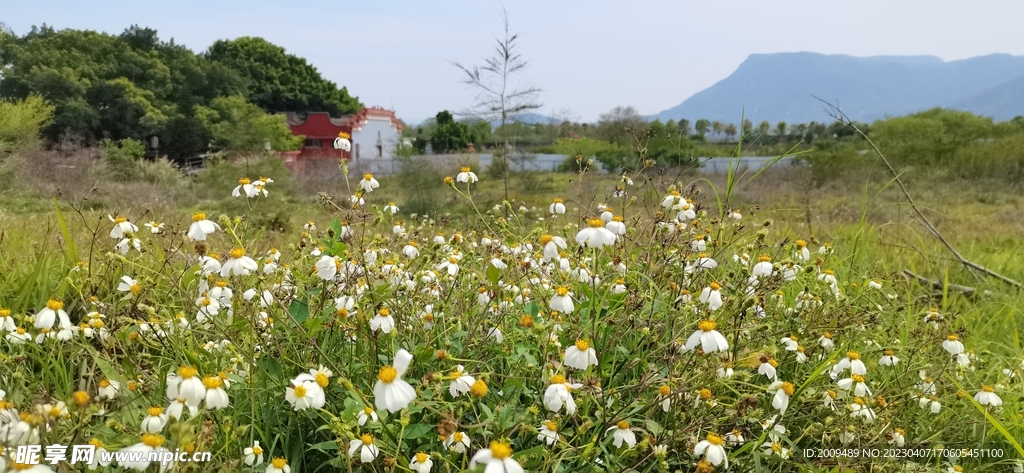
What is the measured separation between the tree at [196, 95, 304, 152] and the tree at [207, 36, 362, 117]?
9839 millimetres

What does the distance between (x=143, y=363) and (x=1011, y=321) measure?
356cm

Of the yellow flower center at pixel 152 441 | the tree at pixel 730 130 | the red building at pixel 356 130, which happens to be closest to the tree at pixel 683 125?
the yellow flower center at pixel 152 441

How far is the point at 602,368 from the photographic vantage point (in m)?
1.39

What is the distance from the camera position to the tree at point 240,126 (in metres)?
16.8

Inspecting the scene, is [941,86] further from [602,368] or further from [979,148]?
[602,368]

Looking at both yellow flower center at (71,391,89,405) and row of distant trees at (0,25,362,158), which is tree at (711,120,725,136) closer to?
row of distant trees at (0,25,362,158)

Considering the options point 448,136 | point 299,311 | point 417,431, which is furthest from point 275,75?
point 417,431

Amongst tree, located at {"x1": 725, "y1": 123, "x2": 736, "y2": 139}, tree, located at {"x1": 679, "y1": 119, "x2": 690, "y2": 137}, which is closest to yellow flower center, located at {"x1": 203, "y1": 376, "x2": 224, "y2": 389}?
tree, located at {"x1": 679, "y1": 119, "x2": 690, "y2": 137}

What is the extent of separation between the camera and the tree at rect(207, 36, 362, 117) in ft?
102

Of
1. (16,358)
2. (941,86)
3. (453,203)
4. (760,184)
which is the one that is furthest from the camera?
(941,86)

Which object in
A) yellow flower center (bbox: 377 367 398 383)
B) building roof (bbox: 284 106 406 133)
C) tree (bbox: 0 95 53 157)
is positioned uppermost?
building roof (bbox: 284 106 406 133)

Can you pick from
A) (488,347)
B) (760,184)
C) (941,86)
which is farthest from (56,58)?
(941,86)

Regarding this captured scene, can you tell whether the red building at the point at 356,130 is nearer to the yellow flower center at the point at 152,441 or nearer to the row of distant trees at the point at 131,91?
the row of distant trees at the point at 131,91

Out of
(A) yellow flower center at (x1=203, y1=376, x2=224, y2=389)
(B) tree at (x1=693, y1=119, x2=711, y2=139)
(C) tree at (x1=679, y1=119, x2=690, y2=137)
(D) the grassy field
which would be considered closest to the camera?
(A) yellow flower center at (x1=203, y1=376, x2=224, y2=389)
